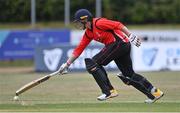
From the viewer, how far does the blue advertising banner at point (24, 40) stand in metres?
35.4

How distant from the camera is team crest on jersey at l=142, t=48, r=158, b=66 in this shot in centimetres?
2972

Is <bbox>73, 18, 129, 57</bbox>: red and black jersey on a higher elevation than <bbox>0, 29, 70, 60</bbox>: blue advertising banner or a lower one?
higher

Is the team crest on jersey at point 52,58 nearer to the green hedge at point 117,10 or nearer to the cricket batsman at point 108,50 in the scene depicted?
the green hedge at point 117,10

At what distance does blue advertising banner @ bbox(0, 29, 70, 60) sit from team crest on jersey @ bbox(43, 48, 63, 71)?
5245 millimetres

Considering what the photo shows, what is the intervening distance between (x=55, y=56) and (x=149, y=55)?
4.03 metres

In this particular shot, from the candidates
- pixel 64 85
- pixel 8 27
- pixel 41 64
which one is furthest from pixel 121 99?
pixel 8 27

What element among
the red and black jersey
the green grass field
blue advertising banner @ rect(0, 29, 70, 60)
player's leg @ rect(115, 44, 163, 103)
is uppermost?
the red and black jersey

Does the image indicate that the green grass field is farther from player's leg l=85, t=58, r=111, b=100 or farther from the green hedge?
the green hedge

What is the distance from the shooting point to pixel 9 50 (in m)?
35.6

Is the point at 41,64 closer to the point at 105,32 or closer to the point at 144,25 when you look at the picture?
the point at 105,32

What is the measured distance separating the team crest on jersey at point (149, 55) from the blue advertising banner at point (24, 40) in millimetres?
7344

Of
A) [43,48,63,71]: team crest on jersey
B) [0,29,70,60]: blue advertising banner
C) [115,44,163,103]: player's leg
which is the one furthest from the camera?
[0,29,70,60]: blue advertising banner

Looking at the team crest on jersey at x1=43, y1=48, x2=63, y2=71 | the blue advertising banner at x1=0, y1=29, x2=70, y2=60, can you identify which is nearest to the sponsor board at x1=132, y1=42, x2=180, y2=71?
the team crest on jersey at x1=43, y1=48, x2=63, y2=71

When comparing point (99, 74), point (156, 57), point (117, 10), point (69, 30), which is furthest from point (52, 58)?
point (117, 10)
